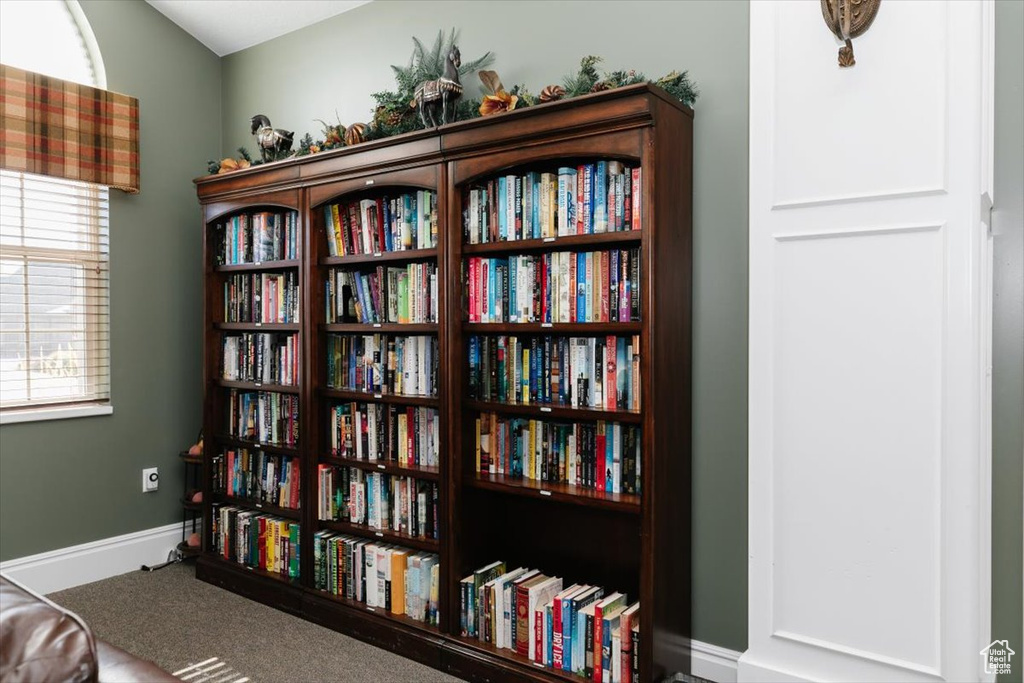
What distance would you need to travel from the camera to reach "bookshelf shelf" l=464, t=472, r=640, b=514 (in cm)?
222

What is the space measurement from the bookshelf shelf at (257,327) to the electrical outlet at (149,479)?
2.95 ft

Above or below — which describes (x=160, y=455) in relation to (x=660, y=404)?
below

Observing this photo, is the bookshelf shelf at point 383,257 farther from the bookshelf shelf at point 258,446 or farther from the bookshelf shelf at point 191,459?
the bookshelf shelf at point 191,459

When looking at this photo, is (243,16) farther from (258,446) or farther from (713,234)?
(713,234)

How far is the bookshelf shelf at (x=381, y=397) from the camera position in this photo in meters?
2.71

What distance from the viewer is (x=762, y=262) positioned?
6.50 ft

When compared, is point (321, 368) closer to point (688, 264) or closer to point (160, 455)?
point (160, 455)

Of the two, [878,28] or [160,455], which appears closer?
[878,28]

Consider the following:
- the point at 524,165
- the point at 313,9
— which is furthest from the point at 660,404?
the point at 313,9

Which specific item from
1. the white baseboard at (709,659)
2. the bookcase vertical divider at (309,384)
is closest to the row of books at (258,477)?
the bookcase vertical divider at (309,384)

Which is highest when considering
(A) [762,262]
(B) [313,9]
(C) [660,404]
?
(B) [313,9]

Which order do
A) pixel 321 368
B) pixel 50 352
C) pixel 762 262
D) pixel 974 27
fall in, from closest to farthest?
pixel 974 27 < pixel 762 262 < pixel 321 368 < pixel 50 352

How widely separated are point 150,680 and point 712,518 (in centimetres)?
185

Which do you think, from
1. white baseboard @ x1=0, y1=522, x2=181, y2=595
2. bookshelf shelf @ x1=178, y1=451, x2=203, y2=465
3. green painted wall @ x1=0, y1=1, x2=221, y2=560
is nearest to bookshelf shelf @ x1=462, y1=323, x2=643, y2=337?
bookshelf shelf @ x1=178, y1=451, x2=203, y2=465
